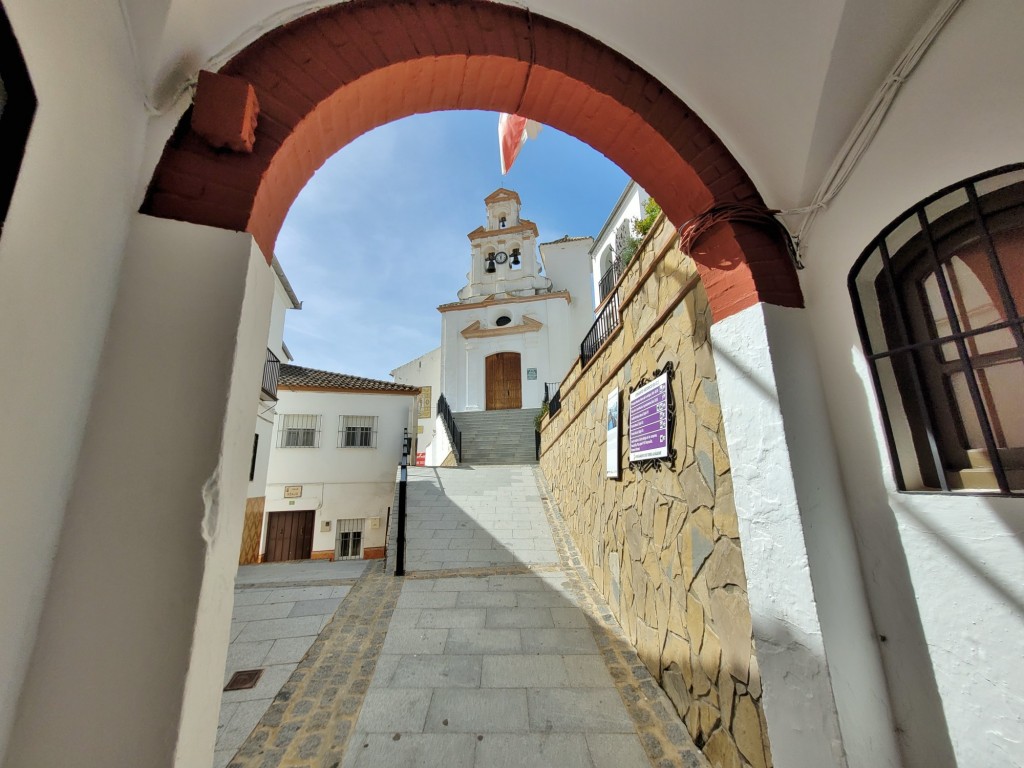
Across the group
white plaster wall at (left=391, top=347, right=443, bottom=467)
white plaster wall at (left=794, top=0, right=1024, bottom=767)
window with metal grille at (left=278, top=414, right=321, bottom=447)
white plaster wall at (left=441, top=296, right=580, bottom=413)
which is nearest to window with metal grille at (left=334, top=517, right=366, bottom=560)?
window with metal grille at (left=278, top=414, right=321, bottom=447)

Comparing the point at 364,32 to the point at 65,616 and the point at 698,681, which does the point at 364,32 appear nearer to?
the point at 65,616

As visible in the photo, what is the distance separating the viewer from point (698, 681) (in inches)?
89.4

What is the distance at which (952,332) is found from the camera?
1418 millimetres

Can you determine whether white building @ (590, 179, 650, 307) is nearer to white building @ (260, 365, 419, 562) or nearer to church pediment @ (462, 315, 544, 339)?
church pediment @ (462, 315, 544, 339)

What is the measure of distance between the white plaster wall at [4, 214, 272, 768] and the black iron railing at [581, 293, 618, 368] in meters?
3.55

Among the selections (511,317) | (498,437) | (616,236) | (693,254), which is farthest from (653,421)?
(511,317)

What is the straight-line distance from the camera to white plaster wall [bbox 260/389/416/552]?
12430 millimetres

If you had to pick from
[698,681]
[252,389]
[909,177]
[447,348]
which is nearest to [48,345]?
[252,389]

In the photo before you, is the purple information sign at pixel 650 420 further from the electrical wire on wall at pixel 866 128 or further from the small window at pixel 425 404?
the small window at pixel 425 404

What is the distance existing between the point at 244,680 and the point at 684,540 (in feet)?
10.2

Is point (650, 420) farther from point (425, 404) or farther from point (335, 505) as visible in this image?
point (425, 404)

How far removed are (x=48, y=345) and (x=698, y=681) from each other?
309cm

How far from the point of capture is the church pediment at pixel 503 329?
1561 cm

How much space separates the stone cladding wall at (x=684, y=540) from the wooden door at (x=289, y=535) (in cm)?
1112
